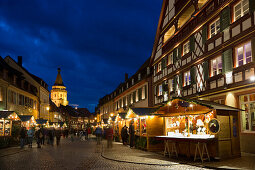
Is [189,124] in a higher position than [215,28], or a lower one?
lower

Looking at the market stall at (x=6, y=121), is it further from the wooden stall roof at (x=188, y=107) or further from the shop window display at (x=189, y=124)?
the shop window display at (x=189, y=124)

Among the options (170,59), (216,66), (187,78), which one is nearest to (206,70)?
(216,66)

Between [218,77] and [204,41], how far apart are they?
2.92 meters

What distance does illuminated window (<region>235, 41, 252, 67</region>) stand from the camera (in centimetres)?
1501

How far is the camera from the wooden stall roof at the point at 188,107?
13.8 meters

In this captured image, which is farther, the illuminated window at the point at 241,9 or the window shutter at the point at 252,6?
the illuminated window at the point at 241,9

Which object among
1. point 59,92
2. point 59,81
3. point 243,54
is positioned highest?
point 59,81

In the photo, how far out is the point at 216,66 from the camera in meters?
18.1

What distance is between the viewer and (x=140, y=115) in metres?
20.0

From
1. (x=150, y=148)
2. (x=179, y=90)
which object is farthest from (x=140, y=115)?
(x=179, y=90)

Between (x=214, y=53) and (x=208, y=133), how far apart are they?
5.75 metres

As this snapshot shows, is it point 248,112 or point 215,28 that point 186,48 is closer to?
point 215,28

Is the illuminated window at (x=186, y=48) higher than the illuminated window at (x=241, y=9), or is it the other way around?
the illuminated window at (x=241, y=9)

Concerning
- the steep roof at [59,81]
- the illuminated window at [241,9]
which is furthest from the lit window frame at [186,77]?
the steep roof at [59,81]
